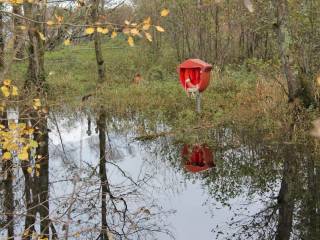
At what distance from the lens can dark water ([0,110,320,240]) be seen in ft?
20.5

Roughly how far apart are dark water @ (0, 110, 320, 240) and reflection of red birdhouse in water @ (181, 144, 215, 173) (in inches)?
0.7

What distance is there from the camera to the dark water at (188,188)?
20.5ft

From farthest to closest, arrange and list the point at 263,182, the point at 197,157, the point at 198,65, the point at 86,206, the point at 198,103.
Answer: the point at 198,65
the point at 198,103
the point at 197,157
the point at 263,182
the point at 86,206

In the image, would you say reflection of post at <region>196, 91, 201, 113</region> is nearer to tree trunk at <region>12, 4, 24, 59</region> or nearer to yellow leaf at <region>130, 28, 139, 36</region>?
tree trunk at <region>12, 4, 24, 59</region>

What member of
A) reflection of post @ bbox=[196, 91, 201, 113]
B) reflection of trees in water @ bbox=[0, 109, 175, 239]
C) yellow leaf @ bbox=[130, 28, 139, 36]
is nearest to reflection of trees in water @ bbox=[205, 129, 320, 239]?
reflection of trees in water @ bbox=[0, 109, 175, 239]

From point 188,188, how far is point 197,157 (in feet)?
4.68

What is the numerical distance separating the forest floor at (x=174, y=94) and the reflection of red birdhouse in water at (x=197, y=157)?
4.65 ft

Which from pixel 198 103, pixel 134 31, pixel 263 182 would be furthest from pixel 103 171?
pixel 134 31

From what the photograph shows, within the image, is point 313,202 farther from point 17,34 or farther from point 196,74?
point 196,74

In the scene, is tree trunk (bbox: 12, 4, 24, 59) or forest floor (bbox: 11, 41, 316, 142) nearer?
tree trunk (bbox: 12, 4, 24, 59)

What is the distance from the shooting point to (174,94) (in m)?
14.3

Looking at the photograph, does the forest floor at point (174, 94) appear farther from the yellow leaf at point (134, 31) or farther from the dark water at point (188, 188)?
the yellow leaf at point (134, 31)

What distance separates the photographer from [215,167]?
28.3ft

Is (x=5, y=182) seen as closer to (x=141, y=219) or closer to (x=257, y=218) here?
(x=141, y=219)
